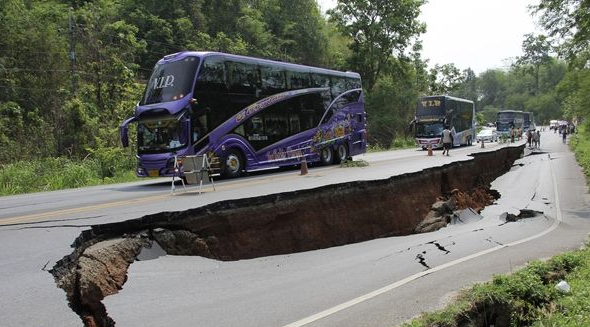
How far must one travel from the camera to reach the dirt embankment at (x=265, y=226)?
5477 mm

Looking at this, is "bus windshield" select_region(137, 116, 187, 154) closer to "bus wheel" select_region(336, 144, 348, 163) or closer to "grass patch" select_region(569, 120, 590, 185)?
"bus wheel" select_region(336, 144, 348, 163)

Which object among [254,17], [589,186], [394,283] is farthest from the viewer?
[254,17]

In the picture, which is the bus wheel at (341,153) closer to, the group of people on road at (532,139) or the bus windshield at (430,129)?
the bus windshield at (430,129)

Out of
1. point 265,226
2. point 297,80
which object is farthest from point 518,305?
point 297,80

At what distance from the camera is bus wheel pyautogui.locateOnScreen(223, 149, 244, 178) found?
1527 cm

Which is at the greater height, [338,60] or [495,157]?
[338,60]

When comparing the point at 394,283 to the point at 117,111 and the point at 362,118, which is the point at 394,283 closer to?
the point at 362,118

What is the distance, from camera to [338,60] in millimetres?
49062

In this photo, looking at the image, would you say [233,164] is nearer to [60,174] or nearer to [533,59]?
[60,174]

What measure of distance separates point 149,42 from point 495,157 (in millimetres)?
26723

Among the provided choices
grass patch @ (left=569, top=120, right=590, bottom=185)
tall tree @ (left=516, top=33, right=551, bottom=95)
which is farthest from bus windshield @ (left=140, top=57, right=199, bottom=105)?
tall tree @ (left=516, top=33, right=551, bottom=95)

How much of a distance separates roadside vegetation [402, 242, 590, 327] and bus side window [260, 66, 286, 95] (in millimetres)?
11883

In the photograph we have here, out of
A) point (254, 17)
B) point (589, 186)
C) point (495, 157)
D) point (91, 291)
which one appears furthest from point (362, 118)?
point (254, 17)

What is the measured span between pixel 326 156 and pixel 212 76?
22.5 ft
